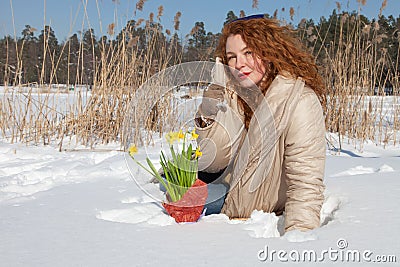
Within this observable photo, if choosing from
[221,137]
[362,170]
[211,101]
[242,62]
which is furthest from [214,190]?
[362,170]

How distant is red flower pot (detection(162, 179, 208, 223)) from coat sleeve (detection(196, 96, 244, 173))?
188mm

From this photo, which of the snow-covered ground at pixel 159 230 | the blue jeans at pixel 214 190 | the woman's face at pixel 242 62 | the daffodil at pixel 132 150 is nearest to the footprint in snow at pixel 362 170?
the snow-covered ground at pixel 159 230

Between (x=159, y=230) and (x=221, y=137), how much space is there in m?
0.39

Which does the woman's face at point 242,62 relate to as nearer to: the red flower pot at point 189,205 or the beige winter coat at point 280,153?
the beige winter coat at point 280,153

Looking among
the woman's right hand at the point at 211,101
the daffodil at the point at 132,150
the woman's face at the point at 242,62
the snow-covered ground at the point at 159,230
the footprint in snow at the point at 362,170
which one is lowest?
the snow-covered ground at the point at 159,230

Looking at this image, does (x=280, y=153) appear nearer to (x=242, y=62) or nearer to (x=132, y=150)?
(x=242, y=62)

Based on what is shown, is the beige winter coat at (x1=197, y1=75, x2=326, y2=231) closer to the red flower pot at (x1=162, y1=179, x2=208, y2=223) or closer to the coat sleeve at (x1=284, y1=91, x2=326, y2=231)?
the coat sleeve at (x1=284, y1=91, x2=326, y2=231)

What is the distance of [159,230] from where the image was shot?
1044 mm

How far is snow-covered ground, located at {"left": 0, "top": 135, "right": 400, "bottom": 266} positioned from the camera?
2.79ft

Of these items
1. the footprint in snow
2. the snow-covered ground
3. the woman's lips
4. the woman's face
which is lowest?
the snow-covered ground

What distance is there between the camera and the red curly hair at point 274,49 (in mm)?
1201

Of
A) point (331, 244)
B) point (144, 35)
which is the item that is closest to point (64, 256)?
point (331, 244)

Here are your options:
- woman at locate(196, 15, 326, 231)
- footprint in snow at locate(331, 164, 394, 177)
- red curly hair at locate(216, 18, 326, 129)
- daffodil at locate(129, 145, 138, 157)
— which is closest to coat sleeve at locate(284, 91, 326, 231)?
woman at locate(196, 15, 326, 231)

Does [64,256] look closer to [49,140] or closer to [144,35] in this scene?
[49,140]
